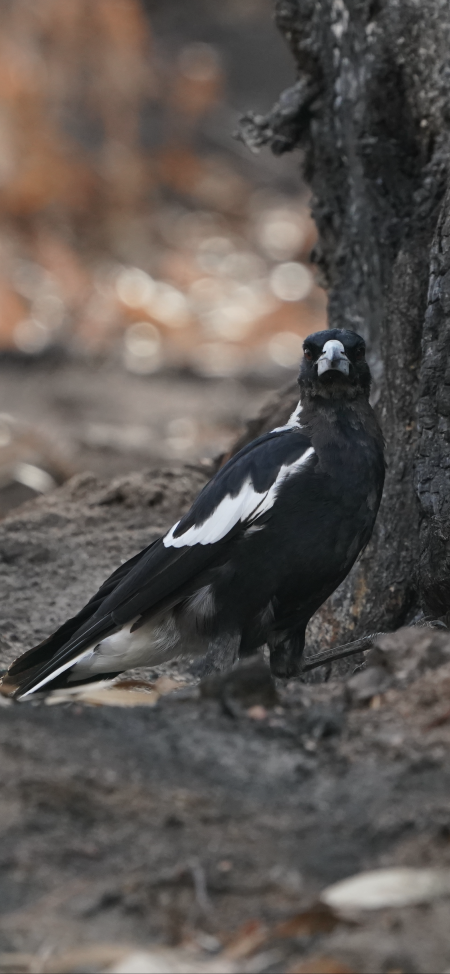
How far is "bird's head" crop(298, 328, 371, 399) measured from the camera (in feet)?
10.1

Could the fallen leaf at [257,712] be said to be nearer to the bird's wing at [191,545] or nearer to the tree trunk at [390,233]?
the bird's wing at [191,545]

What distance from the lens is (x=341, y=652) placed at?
10.2 feet

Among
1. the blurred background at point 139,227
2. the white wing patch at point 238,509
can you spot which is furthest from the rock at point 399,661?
the blurred background at point 139,227

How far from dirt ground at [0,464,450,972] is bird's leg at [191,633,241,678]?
60cm

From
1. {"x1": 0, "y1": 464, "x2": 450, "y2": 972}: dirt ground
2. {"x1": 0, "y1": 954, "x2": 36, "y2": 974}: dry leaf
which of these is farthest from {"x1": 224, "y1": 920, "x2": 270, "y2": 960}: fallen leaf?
{"x1": 0, "y1": 954, "x2": 36, "y2": 974}: dry leaf

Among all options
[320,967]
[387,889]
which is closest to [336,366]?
[387,889]

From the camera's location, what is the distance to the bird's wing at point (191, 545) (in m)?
2.91

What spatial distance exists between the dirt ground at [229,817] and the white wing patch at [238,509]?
2.05 ft

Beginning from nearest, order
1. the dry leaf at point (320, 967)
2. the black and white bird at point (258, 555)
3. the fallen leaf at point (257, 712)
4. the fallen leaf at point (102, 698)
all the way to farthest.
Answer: the dry leaf at point (320, 967)
the fallen leaf at point (257, 712)
the fallen leaf at point (102, 698)
the black and white bird at point (258, 555)

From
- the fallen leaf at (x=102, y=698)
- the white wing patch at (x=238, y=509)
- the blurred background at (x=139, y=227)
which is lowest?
the fallen leaf at (x=102, y=698)

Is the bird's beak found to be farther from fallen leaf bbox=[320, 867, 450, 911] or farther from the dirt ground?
fallen leaf bbox=[320, 867, 450, 911]

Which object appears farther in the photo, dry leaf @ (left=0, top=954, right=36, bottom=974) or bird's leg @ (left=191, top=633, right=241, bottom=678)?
bird's leg @ (left=191, top=633, right=241, bottom=678)

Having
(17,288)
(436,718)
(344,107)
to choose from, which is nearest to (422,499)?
(436,718)

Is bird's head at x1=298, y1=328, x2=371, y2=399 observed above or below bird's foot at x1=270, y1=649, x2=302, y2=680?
above
